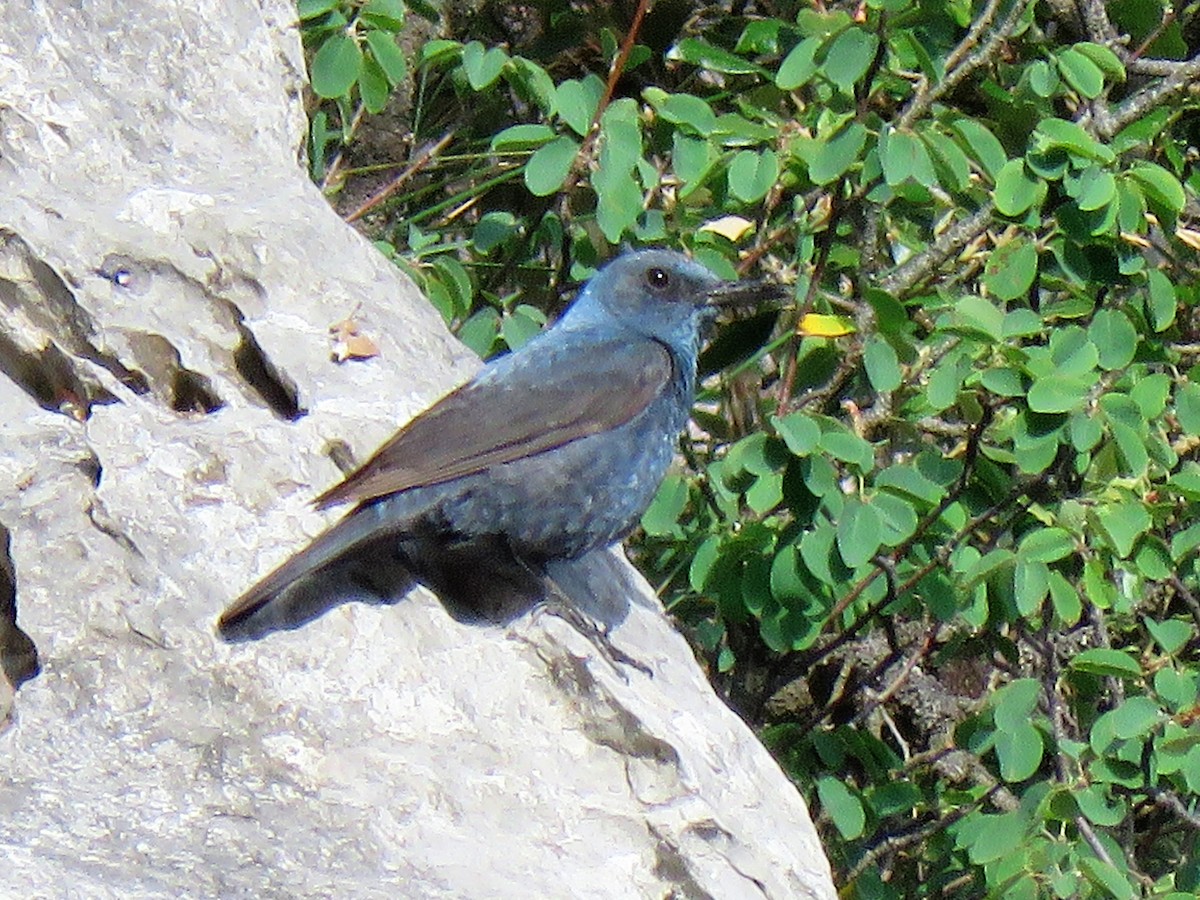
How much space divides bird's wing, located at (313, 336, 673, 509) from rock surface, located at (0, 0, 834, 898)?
155 mm

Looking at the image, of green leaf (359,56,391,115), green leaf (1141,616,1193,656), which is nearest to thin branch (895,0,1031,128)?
green leaf (359,56,391,115)

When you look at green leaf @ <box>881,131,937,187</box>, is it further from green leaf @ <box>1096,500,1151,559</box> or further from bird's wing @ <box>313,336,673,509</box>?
green leaf @ <box>1096,500,1151,559</box>

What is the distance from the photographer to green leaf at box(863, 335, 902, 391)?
13.9 ft

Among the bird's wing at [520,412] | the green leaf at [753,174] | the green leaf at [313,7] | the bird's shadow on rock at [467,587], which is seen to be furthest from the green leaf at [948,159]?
the green leaf at [313,7]

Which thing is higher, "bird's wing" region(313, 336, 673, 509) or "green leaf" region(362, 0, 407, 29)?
"green leaf" region(362, 0, 407, 29)

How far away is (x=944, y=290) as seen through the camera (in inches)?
191

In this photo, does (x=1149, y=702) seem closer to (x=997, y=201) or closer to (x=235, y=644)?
(x=997, y=201)

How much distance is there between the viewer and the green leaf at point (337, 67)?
4.54 metres

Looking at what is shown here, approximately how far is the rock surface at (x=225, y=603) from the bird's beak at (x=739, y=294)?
72 cm

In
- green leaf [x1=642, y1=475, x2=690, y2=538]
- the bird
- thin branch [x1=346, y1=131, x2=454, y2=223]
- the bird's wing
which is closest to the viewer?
the bird

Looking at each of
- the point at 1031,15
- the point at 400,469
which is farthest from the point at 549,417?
the point at 1031,15

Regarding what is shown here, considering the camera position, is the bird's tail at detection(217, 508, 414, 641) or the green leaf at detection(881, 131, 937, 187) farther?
the green leaf at detection(881, 131, 937, 187)

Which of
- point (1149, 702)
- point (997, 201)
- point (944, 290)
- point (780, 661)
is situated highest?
point (997, 201)

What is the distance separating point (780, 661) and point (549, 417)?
139 centimetres
